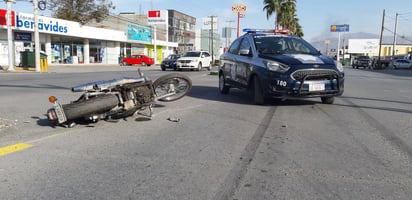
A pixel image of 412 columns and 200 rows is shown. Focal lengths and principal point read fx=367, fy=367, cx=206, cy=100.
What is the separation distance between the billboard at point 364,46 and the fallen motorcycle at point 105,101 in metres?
108

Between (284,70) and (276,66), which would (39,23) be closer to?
(276,66)

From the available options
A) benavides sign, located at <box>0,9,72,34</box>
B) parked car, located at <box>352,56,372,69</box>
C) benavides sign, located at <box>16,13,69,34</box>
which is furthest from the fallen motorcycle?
parked car, located at <box>352,56,372,69</box>

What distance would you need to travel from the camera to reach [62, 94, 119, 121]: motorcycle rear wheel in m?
5.90

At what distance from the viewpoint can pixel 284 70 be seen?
766 cm

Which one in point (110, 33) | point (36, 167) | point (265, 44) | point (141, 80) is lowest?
point (36, 167)

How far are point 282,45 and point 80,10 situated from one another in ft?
168

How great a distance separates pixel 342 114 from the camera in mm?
7535

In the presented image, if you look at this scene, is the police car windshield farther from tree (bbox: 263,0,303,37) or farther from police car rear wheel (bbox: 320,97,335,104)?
tree (bbox: 263,0,303,37)

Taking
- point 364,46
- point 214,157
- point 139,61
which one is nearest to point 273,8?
point 139,61

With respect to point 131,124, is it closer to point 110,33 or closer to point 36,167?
point 36,167

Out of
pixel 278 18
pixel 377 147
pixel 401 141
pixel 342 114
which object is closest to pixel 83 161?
pixel 377 147

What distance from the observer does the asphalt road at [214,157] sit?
3518mm

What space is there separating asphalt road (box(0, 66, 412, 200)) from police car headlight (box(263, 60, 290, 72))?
0.94 m

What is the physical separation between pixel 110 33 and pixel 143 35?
1104 centimetres
